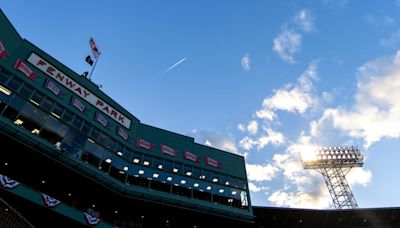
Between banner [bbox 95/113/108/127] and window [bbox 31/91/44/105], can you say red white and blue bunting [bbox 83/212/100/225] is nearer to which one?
banner [bbox 95/113/108/127]

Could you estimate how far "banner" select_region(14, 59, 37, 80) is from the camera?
3034cm

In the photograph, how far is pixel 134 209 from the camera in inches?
1391

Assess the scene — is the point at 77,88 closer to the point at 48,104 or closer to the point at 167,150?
the point at 48,104

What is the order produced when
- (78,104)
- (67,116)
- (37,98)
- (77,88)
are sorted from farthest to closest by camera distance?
(77,88) < (78,104) < (67,116) < (37,98)

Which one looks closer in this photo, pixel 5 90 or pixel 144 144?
pixel 5 90

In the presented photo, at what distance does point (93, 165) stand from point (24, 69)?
476 inches

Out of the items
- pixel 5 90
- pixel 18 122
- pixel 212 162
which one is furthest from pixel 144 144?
pixel 5 90

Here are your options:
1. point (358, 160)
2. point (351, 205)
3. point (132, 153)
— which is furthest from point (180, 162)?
point (358, 160)

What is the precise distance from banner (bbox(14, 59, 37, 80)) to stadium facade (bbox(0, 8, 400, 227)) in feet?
0.38

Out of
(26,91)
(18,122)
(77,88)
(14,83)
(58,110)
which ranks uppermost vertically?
(77,88)

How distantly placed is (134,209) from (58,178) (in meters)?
9.53

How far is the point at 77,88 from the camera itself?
116 ft

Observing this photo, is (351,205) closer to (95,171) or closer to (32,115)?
(95,171)

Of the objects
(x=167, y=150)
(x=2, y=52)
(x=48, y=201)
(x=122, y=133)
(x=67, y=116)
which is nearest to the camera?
(x=48, y=201)
